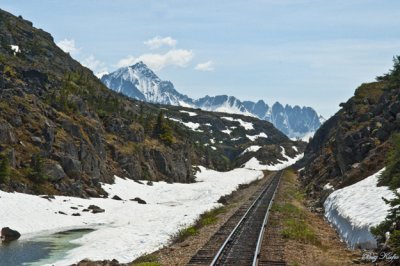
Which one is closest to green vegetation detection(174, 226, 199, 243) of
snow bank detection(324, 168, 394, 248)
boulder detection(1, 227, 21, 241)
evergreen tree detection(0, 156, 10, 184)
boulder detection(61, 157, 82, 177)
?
snow bank detection(324, 168, 394, 248)

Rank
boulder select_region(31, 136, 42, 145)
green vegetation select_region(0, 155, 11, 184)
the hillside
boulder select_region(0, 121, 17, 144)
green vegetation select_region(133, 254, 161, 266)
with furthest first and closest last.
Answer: boulder select_region(31, 136, 42, 145), boulder select_region(0, 121, 17, 144), the hillside, green vegetation select_region(0, 155, 11, 184), green vegetation select_region(133, 254, 161, 266)

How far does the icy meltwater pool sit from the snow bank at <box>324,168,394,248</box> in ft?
47.3

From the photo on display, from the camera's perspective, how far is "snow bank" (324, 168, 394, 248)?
2045 cm

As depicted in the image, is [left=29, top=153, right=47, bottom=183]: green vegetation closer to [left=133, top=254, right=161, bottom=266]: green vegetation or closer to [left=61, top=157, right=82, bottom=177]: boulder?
[left=61, top=157, right=82, bottom=177]: boulder

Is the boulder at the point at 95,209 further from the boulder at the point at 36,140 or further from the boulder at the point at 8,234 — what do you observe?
the boulder at the point at 36,140

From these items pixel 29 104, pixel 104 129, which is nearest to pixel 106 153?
pixel 104 129

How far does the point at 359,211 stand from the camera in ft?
78.5

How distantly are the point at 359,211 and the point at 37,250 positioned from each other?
1734 cm

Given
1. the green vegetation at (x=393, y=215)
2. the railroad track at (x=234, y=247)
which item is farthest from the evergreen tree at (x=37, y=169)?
the green vegetation at (x=393, y=215)

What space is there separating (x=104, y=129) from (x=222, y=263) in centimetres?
6314

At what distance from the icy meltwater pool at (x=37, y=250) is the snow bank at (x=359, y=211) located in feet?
47.3

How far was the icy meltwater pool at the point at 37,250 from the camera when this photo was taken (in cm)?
2030

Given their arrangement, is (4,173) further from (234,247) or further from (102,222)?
(234,247)

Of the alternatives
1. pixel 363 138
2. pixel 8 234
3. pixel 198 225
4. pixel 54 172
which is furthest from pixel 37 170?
pixel 363 138
